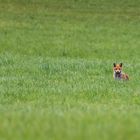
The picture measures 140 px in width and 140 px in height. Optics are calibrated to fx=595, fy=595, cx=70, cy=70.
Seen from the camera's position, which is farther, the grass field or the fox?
the fox

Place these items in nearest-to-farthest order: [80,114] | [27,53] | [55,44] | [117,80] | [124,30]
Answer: [80,114] → [117,80] → [27,53] → [55,44] → [124,30]

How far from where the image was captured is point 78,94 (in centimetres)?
1758

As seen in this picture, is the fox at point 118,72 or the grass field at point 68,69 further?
the fox at point 118,72

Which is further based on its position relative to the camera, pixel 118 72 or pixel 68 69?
pixel 68 69

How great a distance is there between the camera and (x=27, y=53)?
128 feet

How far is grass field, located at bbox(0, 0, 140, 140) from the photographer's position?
910cm

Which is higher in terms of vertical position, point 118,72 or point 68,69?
point 118,72

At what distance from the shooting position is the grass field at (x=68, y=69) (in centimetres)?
910

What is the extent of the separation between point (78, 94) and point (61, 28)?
3286cm

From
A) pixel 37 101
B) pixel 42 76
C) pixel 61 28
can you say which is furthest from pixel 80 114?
pixel 61 28

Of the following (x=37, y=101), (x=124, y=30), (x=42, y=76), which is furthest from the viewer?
(x=124, y=30)

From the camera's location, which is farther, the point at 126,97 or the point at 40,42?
the point at 40,42

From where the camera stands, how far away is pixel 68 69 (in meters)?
25.4

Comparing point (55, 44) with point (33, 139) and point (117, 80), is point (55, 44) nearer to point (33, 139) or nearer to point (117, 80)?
point (117, 80)
